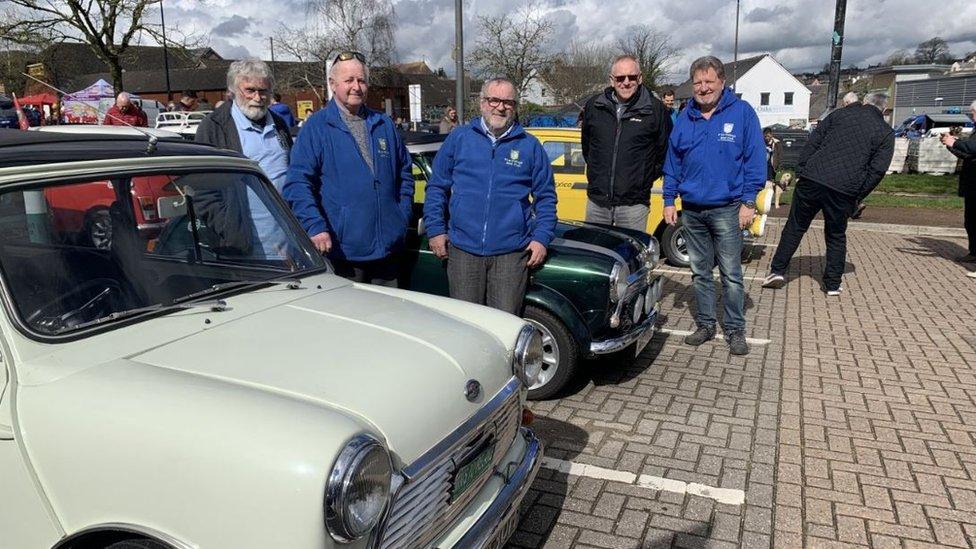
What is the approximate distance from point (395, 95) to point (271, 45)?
1823 cm

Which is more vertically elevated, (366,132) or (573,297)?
(366,132)

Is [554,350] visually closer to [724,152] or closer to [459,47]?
[724,152]

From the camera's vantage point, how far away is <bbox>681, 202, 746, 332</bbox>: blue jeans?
17.4ft

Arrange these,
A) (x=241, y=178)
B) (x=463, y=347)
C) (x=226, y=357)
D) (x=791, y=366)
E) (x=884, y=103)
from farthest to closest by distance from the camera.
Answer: (x=884, y=103)
(x=791, y=366)
(x=241, y=178)
(x=463, y=347)
(x=226, y=357)

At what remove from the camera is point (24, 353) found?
209 centimetres

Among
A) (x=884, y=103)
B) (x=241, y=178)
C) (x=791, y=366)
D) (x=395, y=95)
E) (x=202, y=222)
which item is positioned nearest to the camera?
(x=202, y=222)

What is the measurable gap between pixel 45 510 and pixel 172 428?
49cm

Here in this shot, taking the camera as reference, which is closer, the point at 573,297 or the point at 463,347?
the point at 463,347

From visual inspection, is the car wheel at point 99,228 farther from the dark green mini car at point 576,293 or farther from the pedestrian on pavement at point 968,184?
the pedestrian on pavement at point 968,184

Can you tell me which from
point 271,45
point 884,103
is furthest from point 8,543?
point 271,45

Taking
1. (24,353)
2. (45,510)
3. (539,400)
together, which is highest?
(24,353)

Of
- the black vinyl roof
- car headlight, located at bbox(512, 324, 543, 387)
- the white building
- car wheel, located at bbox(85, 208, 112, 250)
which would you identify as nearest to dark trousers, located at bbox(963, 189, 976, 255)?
car headlight, located at bbox(512, 324, 543, 387)

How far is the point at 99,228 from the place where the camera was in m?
2.53

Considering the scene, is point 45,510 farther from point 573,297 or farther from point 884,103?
point 884,103
